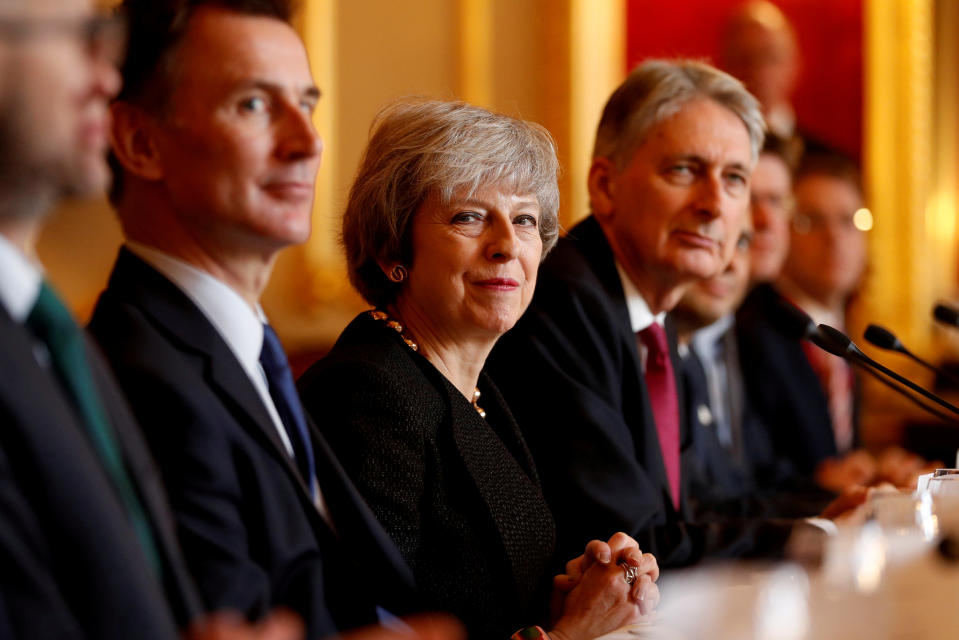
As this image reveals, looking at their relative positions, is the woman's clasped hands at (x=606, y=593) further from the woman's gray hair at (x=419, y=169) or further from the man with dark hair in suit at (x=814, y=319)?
the man with dark hair in suit at (x=814, y=319)

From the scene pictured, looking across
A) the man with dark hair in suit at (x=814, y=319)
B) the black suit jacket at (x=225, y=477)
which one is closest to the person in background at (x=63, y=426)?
the black suit jacket at (x=225, y=477)

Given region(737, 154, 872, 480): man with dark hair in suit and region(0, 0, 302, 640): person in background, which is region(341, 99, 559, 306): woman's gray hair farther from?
region(737, 154, 872, 480): man with dark hair in suit

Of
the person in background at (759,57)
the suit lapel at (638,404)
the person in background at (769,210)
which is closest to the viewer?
the suit lapel at (638,404)

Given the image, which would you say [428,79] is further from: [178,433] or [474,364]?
[178,433]

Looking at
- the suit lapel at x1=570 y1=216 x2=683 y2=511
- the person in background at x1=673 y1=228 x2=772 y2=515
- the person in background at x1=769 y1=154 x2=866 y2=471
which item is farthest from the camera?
the person in background at x1=769 y1=154 x2=866 y2=471

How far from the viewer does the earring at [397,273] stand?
2182 millimetres

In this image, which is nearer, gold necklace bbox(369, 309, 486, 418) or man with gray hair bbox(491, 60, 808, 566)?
gold necklace bbox(369, 309, 486, 418)

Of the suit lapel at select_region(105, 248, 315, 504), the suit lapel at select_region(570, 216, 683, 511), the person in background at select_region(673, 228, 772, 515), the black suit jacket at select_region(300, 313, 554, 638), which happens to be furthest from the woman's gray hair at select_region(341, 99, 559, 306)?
the person in background at select_region(673, 228, 772, 515)

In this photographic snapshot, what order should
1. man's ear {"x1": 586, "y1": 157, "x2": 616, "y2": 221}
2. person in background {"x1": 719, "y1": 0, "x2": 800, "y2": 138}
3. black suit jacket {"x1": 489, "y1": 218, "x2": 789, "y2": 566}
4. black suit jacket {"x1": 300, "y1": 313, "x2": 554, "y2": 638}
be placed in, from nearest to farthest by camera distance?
black suit jacket {"x1": 300, "y1": 313, "x2": 554, "y2": 638}
black suit jacket {"x1": 489, "y1": 218, "x2": 789, "y2": 566}
man's ear {"x1": 586, "y1": 157, "x2": 616, "y2": 221}
person in background {"x1": 719, "y1": 0, "x2": 800, "y2": 138}

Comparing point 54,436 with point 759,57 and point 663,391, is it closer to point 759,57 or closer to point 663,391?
point 663,391

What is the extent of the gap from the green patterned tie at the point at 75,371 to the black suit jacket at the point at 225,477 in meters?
0.25

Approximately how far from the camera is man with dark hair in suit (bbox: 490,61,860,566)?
232 cm

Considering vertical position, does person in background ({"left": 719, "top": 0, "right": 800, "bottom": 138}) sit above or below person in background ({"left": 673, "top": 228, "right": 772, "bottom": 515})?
above

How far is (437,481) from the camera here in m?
1.95
